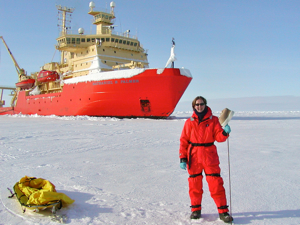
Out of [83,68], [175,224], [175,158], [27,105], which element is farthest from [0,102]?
[175,224]

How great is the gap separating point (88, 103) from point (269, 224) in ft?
43.7

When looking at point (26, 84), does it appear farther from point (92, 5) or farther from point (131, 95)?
point (131, 95)

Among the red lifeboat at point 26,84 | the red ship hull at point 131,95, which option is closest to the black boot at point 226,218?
the red ship hull at point 131,95

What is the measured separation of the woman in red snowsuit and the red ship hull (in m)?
10.1

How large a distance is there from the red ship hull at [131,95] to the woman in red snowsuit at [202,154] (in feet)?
33.2

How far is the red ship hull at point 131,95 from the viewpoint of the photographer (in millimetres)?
12430

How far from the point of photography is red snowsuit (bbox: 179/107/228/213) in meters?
2.22

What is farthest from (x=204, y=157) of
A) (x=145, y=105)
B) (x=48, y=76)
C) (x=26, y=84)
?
(x=26, y=84)

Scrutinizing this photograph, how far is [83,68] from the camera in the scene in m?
15.8

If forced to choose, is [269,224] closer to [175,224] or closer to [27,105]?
[175,224]

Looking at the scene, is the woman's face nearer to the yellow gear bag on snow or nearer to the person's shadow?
the person's shadow

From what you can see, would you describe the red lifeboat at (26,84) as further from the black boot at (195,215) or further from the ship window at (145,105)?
the black boot at (195,215)

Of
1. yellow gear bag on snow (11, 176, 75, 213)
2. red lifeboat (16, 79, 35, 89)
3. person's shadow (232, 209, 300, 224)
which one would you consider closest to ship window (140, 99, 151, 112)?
yellow gear bag on snow (11, 176, 75, 213)

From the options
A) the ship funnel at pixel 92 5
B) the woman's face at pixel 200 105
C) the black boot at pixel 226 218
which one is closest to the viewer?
the black boot at pixel 226 218
